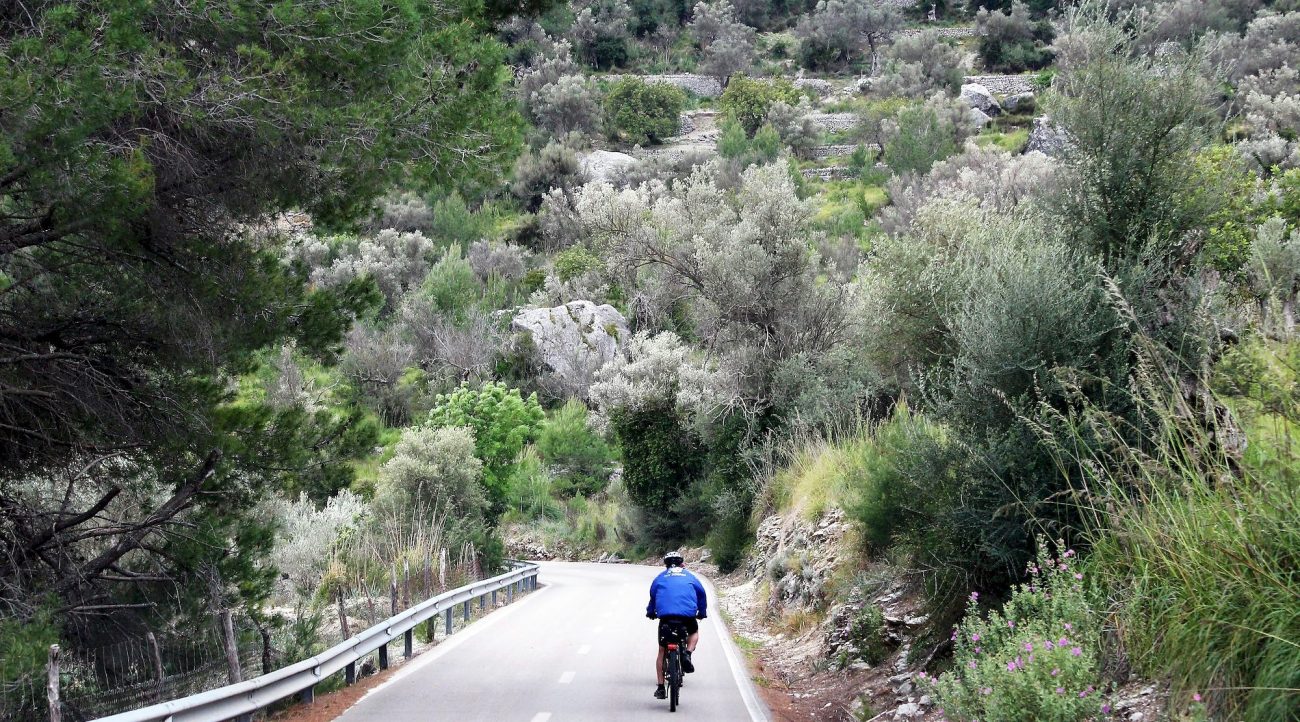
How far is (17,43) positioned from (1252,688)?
8.67 metres

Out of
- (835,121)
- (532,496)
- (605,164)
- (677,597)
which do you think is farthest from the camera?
(835,121)

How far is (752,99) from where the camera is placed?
308ft

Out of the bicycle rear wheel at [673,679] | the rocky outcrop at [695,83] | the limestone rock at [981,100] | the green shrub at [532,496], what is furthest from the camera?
the rocky outcrop at [695,83]

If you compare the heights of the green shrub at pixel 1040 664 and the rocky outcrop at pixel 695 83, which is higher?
the rocky outcrop at pixel 695 83

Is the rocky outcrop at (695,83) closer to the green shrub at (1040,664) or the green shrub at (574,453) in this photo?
the green shrub at (574,453)

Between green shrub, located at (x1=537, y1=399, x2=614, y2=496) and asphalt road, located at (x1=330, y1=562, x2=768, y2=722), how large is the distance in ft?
98.4

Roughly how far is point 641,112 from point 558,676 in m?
84.5

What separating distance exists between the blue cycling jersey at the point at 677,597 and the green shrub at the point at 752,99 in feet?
266

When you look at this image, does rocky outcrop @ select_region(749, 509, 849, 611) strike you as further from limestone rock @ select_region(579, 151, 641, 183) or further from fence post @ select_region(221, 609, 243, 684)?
limestone rock @ select_region(579, 151, 641, 183)

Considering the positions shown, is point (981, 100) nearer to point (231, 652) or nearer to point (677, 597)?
point (677, 597)

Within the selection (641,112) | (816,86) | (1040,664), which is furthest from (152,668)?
(816,86)

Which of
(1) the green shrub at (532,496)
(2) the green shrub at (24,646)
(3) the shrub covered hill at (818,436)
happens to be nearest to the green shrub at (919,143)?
(1) the green shrub at (532,496)

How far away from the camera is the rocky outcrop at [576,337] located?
55.5 m

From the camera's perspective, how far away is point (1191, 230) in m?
10.7
